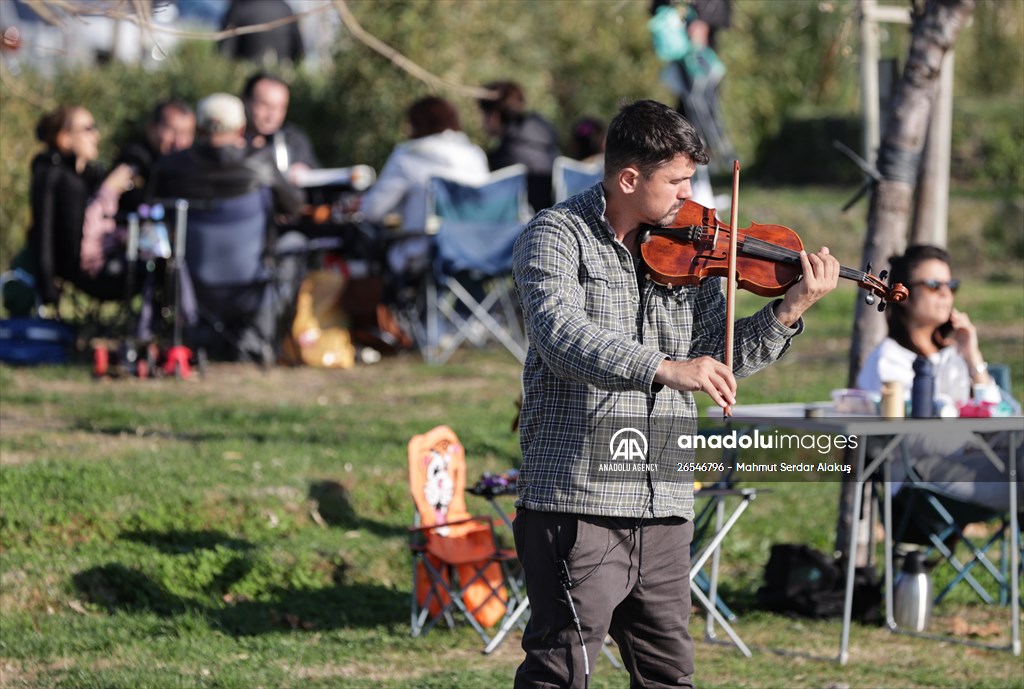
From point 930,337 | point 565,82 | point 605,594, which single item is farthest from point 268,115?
point 605,594

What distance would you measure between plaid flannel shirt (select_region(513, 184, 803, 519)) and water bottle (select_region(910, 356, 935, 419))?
225cm

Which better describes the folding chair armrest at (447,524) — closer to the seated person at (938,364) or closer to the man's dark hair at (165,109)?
the seated person at (938,364)

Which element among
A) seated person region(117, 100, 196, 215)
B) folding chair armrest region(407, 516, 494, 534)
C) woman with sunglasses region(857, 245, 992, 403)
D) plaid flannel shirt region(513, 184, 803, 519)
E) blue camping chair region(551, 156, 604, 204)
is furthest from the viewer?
blue camping chair region(551, 156, 604, 204)

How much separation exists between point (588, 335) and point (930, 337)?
130 inches

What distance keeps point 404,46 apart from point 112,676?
30.6 ft

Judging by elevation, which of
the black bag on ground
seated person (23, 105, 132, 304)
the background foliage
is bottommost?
the black bag on ground

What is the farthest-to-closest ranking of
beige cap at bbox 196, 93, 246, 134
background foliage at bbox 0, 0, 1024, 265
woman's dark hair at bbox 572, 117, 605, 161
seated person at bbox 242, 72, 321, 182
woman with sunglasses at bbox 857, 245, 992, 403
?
background foliage at bbox 0, 0, 1024, 265 < woman's dark hair at bbox 572, 117, 605, 161 < seated person at bbox 242, 72, 321, 182 < beige cap at bbox 196, 93, 246, 134 < woman with sunglasses at bbox 857, 245, 992, 403

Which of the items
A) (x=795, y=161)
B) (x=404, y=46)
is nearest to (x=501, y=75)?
(x=404, y=46)

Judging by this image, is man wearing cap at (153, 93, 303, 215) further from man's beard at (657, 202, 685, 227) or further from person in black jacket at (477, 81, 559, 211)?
man's beard at (657, 202, 685, 227)

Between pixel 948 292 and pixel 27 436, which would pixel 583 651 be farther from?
pixel 27 436

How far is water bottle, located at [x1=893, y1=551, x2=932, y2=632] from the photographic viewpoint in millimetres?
6250

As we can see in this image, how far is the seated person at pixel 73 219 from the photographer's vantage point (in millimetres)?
9992

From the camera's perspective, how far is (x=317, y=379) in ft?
32.5

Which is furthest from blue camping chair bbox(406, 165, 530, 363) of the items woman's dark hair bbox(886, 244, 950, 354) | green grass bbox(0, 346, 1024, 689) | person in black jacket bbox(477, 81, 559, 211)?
woman's dark hair bbox(886, 244, 950, 354)
